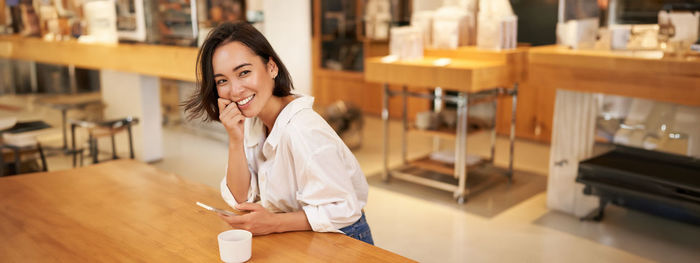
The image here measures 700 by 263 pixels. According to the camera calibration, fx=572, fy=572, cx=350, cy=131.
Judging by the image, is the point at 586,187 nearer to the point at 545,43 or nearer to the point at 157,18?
the point at 545,43

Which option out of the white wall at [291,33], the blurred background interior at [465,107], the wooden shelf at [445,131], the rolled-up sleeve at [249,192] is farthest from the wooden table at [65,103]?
the rolled-up sleeve at [249,192]

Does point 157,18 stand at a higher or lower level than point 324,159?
higher

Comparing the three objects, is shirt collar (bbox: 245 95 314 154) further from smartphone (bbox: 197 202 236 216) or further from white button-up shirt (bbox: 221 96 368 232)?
smartphone (bbox: 197 202 236 216)

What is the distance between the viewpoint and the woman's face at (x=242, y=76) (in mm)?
1498

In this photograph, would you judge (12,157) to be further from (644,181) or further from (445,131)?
(644,181)

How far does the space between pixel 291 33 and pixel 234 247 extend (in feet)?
7.92

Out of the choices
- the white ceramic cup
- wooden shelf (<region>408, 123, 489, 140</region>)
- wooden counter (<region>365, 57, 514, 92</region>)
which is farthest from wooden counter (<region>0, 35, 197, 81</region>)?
Answer: the white ceramic cup

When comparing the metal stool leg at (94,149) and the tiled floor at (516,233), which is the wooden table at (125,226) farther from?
the metal stool leg at (94,149)

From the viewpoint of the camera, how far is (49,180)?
6.48 ft

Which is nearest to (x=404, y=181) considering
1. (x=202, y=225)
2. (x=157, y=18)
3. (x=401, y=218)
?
(x=401, y=218)

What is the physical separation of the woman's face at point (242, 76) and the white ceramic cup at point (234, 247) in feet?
1.23

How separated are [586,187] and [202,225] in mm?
2606

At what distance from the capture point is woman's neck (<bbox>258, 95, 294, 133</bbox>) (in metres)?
1.66

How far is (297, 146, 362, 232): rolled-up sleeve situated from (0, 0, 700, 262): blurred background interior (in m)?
1.65
